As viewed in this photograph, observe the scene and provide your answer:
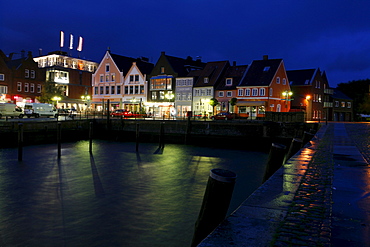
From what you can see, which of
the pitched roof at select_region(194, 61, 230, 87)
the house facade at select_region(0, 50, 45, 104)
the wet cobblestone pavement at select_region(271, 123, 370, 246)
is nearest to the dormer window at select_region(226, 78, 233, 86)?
the pitched roof at select_region(194, 61, 230, 87)

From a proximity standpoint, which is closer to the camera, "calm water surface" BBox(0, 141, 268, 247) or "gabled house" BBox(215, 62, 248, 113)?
"calm water surface" BBox(0, 141, 268, 247)

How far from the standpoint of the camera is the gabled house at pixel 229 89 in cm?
6291

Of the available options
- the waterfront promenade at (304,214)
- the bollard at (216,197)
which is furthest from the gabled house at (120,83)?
the bollard at (216,197)

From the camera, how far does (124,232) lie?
9.95m

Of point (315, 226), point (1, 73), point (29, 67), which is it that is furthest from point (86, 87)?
point (315, 226)

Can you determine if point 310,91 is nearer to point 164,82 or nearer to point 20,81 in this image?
point 164,82

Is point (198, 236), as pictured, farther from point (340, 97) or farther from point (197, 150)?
point (340, 97)

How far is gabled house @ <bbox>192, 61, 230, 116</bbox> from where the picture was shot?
2571 inches

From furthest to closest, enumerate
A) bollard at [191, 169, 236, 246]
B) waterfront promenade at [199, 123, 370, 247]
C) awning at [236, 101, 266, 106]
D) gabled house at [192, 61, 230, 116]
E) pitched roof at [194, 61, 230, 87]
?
pitched roof at [194, 61, 230, 87], gabled house at [192, 61, 230, 116], awning at [236, 101, 266, 106], bollard at [191, 169, 236, 246], waterfront promenade at [199, 123, 370, 247]

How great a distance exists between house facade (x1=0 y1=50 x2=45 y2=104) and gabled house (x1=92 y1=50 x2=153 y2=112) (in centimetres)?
1341

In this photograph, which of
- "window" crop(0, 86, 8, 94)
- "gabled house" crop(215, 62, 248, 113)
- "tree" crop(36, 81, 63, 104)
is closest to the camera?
"gabled house" crop(215, 62, 248, 113)

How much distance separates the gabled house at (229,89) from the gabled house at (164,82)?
10.2 metres

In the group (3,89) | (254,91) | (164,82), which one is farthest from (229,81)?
(3,89)

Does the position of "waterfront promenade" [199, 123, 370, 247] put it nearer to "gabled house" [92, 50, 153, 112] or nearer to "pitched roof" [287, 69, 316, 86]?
"pitched roof" [287, 69, 316, 86]
